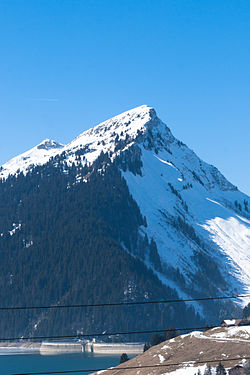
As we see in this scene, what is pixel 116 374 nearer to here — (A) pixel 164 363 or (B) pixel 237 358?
(A) pixel 164 363

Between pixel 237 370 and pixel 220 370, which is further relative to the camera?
pixel 237 370

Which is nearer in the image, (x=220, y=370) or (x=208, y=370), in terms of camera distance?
(x=220, y=370)

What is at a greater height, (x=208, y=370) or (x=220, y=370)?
(x=208, y=370)

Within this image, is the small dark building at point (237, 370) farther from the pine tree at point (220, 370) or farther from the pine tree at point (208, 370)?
the pine tree at point (208, 370)

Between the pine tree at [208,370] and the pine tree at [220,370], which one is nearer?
the pine tree at [220,370]

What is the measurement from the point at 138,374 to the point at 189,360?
41.9 ft

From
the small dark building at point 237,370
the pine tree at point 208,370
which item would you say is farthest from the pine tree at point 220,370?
the pine tree at point 208,370

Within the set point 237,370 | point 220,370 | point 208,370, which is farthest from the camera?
point 208,370

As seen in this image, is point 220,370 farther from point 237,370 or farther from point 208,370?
point 237,370

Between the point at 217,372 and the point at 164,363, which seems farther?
the point at 164,363

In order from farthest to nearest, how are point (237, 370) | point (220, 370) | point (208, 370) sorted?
1. point (208, 370)
2. point (237, 370)
3. point (220, 370)

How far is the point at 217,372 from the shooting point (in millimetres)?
180500

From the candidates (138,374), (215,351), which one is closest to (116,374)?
(138,374)

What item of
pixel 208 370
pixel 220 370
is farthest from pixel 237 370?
pixel 208 370
